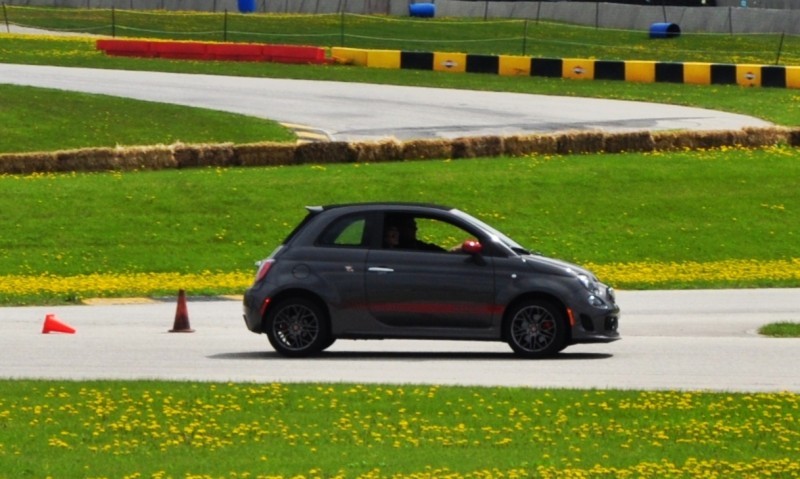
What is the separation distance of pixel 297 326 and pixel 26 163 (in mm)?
13701

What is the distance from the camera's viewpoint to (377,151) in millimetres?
28406

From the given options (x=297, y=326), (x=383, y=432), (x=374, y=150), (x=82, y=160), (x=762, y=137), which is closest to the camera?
(x=383, y=432)

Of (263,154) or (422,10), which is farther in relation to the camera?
(422,10)

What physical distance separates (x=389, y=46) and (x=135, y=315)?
38.1 metres

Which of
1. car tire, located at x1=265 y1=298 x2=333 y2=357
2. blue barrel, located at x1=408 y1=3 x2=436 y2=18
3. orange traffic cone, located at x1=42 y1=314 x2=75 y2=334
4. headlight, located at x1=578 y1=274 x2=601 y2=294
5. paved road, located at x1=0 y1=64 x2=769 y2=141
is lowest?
orange traffic cone, located at x1=42 y1=314 x2=75 y2=334

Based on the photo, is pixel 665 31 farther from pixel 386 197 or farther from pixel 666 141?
pixel 386 197

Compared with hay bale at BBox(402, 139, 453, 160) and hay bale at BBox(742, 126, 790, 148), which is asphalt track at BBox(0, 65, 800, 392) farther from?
hay bale at BBox(742, 126, 790, 148)

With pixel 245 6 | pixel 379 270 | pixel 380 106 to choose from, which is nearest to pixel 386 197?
pixel 379 270

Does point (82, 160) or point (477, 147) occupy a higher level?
point (477, 147)

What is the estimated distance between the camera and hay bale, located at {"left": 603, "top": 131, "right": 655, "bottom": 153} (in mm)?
29641

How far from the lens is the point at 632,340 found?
15844 mm

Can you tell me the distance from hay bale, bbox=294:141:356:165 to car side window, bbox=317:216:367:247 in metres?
13.4

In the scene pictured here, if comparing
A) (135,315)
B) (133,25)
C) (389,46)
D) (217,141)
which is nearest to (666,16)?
(389,46)

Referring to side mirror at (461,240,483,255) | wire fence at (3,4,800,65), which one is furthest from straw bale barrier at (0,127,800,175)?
wire fence at (3,4,800,65)
